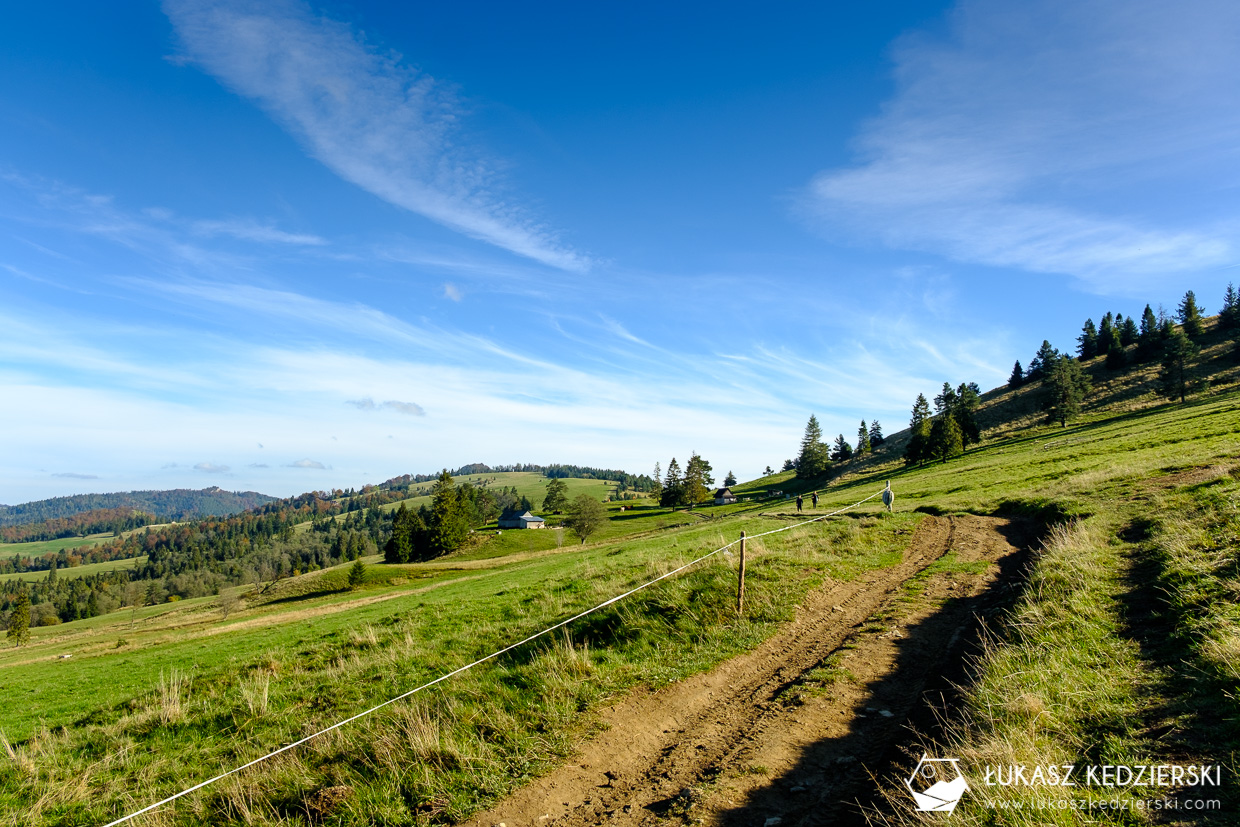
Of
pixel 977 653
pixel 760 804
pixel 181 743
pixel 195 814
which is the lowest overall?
pixel 181 743

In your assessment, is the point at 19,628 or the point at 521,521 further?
the point at 521,521

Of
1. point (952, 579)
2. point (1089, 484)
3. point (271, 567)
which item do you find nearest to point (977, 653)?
point (952, 579)

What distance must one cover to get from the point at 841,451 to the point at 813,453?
114 feet

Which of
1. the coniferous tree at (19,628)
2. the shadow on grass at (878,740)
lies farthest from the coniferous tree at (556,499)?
the shadow on grass at (878,740)

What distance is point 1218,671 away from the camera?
577cm

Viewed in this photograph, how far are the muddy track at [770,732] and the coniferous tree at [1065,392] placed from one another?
302 feet

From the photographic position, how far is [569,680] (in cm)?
907

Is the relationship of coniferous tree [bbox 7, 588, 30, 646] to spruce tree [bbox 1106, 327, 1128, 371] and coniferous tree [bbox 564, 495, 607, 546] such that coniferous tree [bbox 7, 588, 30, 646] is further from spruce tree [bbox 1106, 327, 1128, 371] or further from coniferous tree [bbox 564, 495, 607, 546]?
spruce tree [bbox 1106, 327, 1128, 371]

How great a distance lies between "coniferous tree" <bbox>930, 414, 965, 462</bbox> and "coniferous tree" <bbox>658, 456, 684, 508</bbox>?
175 ft

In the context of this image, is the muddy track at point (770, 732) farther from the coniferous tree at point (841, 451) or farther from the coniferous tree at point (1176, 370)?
the coniferous tree at point (841, 451)

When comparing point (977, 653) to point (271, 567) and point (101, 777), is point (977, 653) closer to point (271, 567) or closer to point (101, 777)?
point (101, 777)

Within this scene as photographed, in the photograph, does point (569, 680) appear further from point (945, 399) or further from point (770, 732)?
point (945, 399)

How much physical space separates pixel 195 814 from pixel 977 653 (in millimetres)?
12204

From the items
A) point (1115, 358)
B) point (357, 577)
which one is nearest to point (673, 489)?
point (357, 577)
